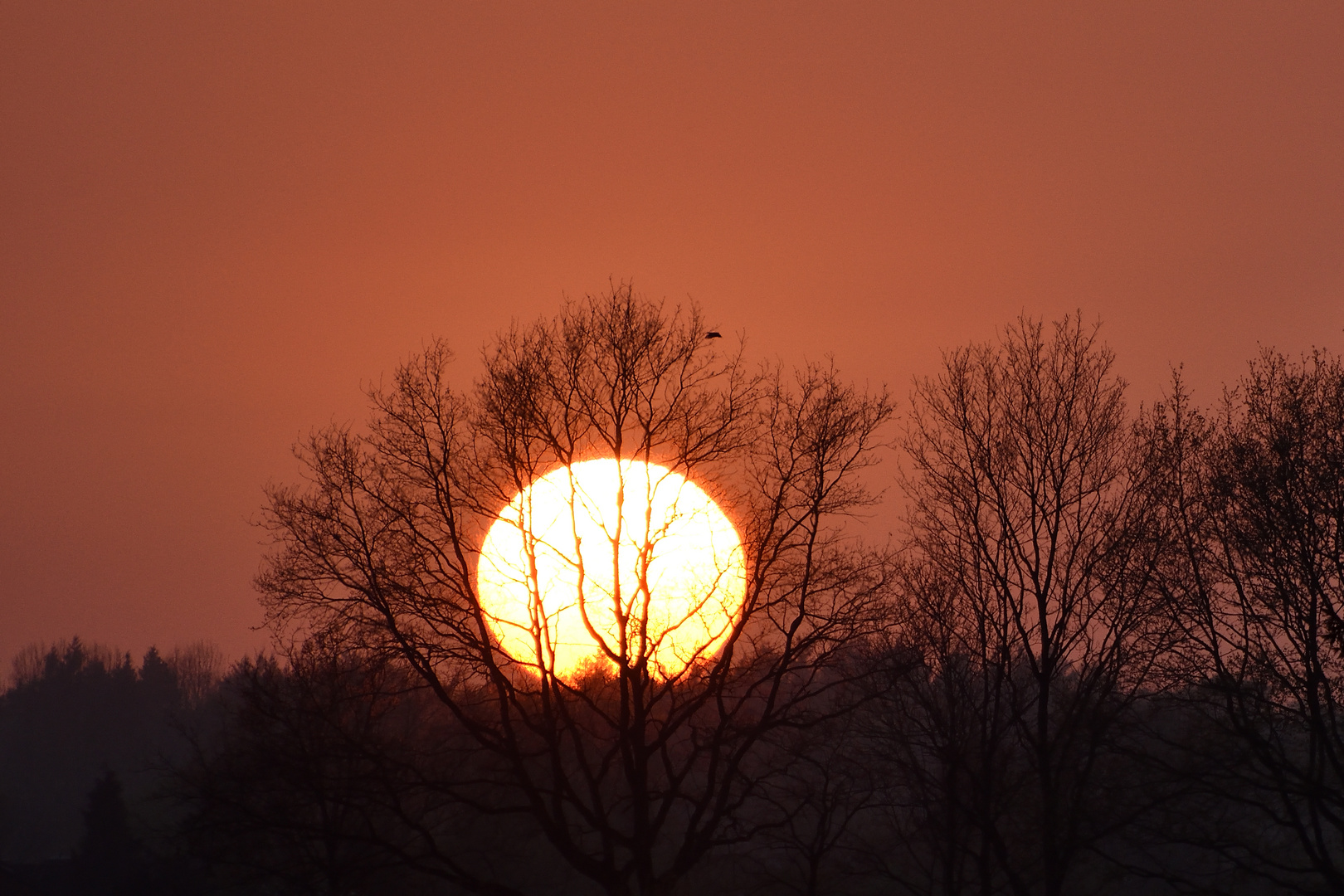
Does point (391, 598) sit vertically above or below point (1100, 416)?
below

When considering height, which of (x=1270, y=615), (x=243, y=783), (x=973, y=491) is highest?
(x=973, y=491)

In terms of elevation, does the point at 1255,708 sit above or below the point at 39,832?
below

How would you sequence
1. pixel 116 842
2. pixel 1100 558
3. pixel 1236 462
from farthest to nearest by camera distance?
pixel 116 842 < pixel 1100 558 < pixel 1236 462

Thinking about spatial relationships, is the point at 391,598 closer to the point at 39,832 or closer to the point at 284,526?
the point at 284,526

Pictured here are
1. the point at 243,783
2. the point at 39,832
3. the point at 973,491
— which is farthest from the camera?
the point at 39,832

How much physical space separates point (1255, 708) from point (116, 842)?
5614 centimetres

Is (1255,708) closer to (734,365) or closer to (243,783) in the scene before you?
(734,365)

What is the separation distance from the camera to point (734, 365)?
22.0 metres

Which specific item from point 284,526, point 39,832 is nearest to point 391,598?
point 284,526

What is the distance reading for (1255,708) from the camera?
20781 millimetres

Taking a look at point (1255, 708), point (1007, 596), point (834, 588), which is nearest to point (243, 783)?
point (834, 588)

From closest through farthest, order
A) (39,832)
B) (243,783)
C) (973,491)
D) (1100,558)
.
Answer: (243,783) < (1100,558) < (973,491) < (39,832)

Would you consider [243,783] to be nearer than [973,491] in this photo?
Yes

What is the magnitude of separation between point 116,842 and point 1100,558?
177ft
